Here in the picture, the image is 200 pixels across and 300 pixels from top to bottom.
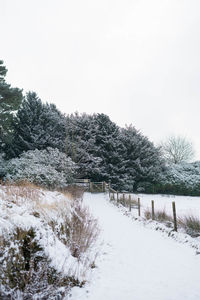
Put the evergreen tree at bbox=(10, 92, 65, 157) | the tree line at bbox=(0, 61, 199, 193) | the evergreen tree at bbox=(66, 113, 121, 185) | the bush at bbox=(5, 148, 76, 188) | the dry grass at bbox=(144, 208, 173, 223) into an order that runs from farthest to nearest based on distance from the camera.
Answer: the evergreen tree at bbox=(66, 113, 121, 185)
the evergreen tree at bbox=(10, 92, 65, 157)
the tree line at bbox=(0, 61, 199, 193)
the bush at bbox=(5, 148, 76, 188)
the dry grass at bbox=(144, 208, 173, 223)

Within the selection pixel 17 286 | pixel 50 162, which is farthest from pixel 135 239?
pixel 50 162

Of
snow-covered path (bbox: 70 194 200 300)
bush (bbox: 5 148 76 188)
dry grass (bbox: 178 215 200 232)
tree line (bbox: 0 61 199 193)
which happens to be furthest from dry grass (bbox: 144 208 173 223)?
tree line (bbox: 0 61 199 193)

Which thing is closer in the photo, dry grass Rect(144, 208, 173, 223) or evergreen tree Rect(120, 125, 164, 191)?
dry grass Rect(144, 208, 173, 223)

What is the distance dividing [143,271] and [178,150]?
32.5 meters

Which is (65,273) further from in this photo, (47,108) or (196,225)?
(47,108)

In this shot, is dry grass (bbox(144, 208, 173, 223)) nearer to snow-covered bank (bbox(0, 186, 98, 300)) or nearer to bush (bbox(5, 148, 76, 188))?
bush (bbox(5, 148, 76, 188))

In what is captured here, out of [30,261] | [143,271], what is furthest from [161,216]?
[30,261]

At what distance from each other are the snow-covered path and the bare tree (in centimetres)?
2900

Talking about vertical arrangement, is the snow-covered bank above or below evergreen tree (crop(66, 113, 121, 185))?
below

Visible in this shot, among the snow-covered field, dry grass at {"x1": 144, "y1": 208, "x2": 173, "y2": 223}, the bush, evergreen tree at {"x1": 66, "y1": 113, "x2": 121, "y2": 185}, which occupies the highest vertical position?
evergreen tree at {"x1": 66, "y1": 113, "x2": 121, "y2": 185}

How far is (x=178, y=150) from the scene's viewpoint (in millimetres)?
33500

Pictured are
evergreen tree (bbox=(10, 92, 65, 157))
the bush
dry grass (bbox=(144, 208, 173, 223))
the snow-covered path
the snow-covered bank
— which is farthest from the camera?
evergreen tree (bbox=(10, 92, 65, 157))

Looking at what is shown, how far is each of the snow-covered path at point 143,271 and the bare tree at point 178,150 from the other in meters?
29.0

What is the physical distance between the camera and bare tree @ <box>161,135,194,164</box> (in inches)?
1298
